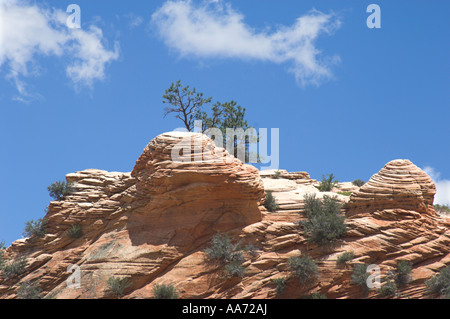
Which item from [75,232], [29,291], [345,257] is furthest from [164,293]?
[345,257]

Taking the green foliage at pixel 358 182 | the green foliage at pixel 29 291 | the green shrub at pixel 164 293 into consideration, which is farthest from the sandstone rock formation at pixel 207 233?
the green foliage at pixel 358 182

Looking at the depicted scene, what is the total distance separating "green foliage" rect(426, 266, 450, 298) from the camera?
1962 centimetres

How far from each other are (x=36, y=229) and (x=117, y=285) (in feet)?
19.6

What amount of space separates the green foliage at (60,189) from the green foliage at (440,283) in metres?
17.0

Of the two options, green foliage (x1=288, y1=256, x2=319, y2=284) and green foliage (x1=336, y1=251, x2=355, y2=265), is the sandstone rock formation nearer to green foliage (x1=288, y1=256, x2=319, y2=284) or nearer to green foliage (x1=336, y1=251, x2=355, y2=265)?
green foliage (x1=336, y1=251, x2=355, y2=265)

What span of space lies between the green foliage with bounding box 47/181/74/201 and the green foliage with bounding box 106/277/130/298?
618 centimetres

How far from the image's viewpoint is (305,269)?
2078cm

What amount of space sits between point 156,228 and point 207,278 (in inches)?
132

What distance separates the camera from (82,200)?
25000 mm

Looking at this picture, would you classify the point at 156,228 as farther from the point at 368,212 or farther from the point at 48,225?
the point at 368,212

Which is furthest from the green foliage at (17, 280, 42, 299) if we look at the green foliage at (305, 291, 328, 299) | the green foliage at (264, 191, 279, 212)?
the green foliage at (305, 291, 328, 299)

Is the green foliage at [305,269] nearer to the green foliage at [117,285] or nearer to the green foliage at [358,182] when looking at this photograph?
the green foliage at [117,285]
